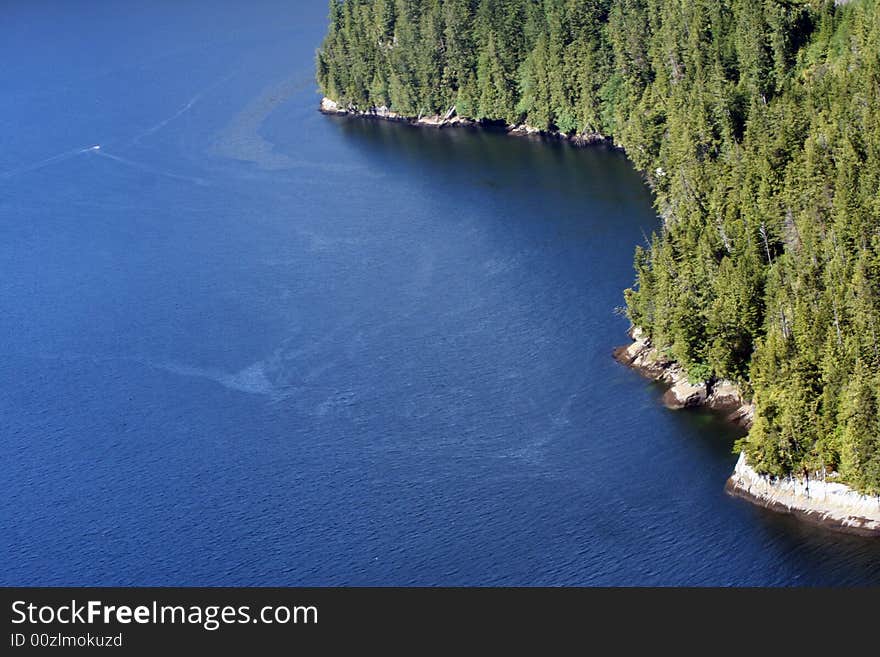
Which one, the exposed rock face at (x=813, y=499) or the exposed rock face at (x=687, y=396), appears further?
the exposed rock face at (x=687, y=396)

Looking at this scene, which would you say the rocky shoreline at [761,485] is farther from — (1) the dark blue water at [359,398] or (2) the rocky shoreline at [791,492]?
(1) the dark blue water at [359,398]

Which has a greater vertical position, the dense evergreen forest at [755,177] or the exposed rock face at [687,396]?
the dense evergreen forest at [755,177]

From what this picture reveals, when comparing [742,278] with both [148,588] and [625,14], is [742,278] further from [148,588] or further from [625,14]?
[625,14]

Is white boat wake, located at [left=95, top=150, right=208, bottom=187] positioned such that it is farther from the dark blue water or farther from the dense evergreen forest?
the dense evergreen forest

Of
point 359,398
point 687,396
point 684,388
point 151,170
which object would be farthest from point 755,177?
point 151,170

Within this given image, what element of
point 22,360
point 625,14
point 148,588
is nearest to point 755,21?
point 625,14

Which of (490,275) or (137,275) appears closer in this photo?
(490,275)

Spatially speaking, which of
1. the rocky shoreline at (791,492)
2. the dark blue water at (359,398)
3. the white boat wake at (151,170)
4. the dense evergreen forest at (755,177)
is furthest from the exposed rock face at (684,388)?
the white boat wake at (151,170)
